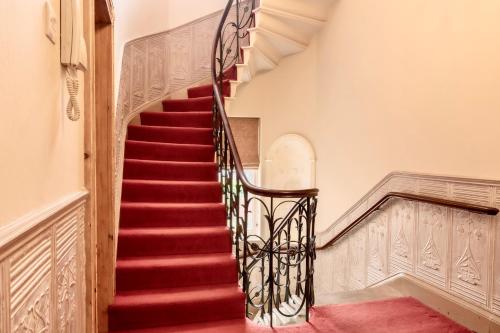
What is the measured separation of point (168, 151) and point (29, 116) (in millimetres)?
2879

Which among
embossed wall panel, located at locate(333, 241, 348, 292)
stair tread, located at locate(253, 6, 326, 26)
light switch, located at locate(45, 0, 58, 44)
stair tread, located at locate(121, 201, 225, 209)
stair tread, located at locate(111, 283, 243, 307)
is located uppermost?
stair tread, located at locate(253, 6, 326, 26)

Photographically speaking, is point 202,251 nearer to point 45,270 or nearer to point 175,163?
point 175,163

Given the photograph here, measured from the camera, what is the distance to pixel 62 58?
993mm

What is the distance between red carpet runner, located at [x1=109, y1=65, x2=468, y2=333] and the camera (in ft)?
7.45

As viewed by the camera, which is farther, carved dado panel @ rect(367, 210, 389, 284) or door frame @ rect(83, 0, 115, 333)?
carved dado panel @ rect(367, 210, 389, 284)

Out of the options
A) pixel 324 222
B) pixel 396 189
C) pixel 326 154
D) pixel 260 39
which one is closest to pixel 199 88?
pixel 260 39

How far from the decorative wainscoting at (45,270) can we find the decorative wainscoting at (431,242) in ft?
7.61

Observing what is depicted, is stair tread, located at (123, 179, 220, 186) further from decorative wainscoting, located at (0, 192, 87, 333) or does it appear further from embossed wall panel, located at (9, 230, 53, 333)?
embossed wall panel, located at (9, 230, 53, 333)

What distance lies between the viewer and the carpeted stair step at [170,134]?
377 cm

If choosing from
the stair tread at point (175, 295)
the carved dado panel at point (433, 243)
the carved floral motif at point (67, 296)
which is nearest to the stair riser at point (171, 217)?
the stair tread at point (175, 295)

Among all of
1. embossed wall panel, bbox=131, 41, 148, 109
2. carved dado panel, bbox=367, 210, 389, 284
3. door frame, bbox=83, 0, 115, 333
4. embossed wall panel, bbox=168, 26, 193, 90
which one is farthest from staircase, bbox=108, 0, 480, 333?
embossed wall panel, bbox=168, 26, 193, 90

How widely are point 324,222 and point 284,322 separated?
96.5 inches

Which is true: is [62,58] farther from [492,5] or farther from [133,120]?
[133,120]

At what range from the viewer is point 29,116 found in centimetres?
76
